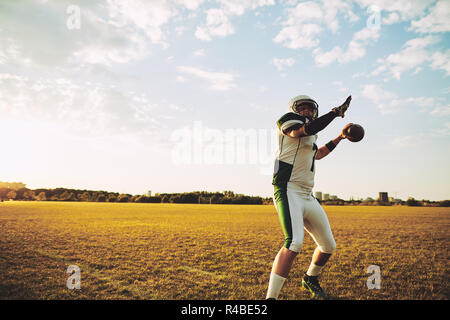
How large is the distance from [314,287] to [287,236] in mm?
1353

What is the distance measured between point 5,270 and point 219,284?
160 inches

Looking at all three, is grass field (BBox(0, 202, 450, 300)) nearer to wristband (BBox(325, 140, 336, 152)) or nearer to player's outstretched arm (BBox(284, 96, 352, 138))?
wristband (BBox(325, 140, 336, 152))

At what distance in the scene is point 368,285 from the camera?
181 inches

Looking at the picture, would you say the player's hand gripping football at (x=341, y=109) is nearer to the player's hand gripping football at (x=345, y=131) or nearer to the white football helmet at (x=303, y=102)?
the white football helmet at (x=303, y=102)

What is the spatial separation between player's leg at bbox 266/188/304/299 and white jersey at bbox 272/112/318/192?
0.18 m

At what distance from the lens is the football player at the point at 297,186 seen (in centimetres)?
332

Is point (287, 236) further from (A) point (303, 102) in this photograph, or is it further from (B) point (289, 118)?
(A) point (303, 102)

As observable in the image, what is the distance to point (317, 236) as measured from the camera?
3.94 meters

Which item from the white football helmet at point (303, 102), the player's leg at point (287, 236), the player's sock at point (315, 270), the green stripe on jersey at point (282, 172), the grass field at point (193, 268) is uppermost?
the white football helmet at point (303, 102)

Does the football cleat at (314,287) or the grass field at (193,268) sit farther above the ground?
the football cleat at (314,287)

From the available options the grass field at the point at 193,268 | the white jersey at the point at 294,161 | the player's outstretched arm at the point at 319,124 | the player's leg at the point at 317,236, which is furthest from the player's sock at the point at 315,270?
the player's outstretched arm at the point at 319,124

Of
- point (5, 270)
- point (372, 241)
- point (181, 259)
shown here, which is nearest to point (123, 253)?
point (181, 259)
